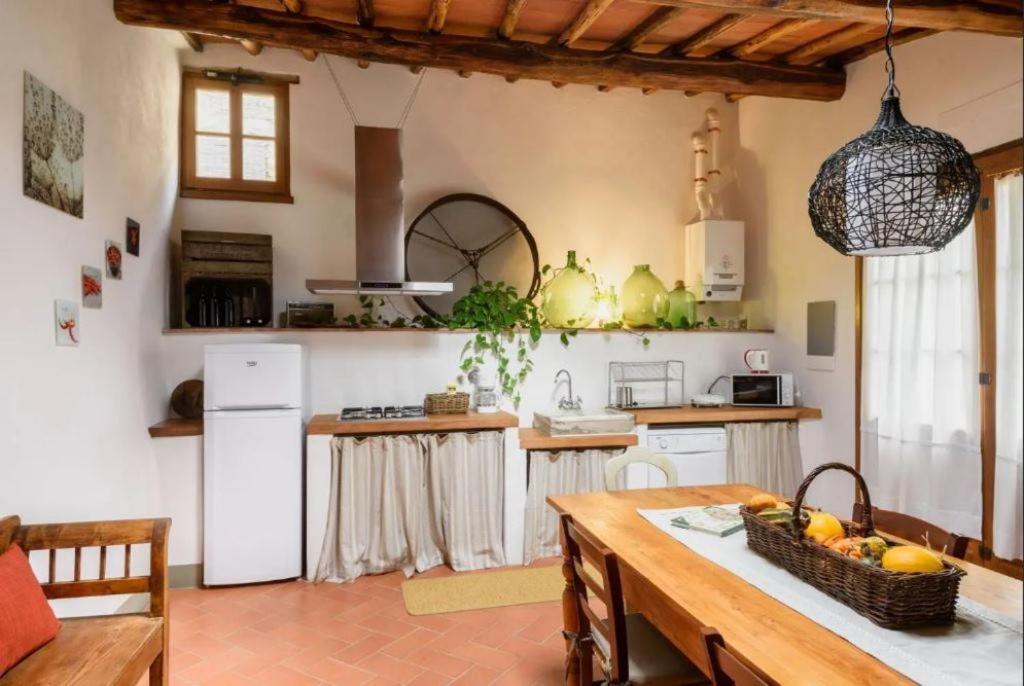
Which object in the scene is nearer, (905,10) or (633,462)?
(633,462)

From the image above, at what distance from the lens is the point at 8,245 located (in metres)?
2.13

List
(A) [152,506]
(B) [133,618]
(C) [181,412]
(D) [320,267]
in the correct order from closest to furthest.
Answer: (B) [133,618] → (A) [152,506] → (C) [181,412] → (D) [320,267]

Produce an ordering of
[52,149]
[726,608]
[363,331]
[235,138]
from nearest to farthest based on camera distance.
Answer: [726,608], [52,149], [363,331], [235,138]

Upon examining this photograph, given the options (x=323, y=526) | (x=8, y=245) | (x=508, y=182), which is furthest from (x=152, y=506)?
(x=508, y=182)

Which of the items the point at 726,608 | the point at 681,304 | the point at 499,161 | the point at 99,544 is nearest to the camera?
the point at 726,608

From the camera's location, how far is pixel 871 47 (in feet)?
12.8

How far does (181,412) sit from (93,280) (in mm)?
1160

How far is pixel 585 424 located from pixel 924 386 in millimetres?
1935

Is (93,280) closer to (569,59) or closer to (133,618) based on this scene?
(133,618)

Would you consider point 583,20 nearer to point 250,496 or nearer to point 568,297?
point 568,297

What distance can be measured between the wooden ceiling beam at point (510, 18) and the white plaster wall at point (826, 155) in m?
2.33

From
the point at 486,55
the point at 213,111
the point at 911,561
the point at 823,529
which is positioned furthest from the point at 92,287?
the point at 911,561

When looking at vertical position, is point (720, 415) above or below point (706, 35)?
below

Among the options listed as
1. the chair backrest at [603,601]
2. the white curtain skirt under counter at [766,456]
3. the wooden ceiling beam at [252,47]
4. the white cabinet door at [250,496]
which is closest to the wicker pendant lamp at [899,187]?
the chair backrest at [603,601]
